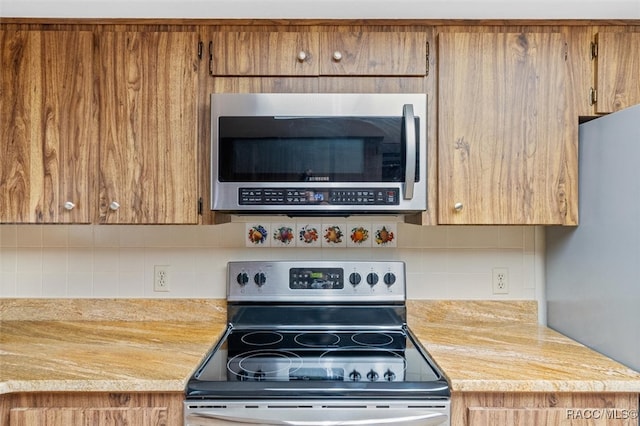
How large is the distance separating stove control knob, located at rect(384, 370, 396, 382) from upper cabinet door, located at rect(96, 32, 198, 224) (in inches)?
36.0

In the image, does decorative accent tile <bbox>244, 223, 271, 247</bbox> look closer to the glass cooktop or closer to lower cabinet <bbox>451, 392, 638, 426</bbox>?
the glass cooktop

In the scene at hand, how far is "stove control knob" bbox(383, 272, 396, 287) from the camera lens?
1.83 metres

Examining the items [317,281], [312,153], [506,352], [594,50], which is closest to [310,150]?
[312,153]

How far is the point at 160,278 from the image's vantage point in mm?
1884

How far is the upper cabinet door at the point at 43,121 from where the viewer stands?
155 centimetres

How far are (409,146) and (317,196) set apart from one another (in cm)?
34

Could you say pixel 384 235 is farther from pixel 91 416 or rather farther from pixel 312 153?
pixel 91 416

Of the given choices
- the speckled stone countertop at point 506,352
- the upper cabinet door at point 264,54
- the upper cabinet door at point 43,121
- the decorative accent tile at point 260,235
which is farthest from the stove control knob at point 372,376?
the upper cabinet door at point 43,121

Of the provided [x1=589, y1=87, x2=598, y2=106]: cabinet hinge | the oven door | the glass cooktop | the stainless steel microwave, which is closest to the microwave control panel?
the stainless steel microwave

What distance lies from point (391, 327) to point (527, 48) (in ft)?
3.69

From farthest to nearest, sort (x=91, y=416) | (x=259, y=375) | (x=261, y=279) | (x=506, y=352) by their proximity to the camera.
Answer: (x=261, y=279) → (x=506, y=352) → (x=259, y=375) → (x=91, y=416)

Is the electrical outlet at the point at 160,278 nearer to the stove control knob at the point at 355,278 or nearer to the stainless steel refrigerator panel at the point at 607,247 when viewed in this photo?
the stove control knob at the point at 355,278

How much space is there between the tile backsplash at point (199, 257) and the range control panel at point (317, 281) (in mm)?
63
